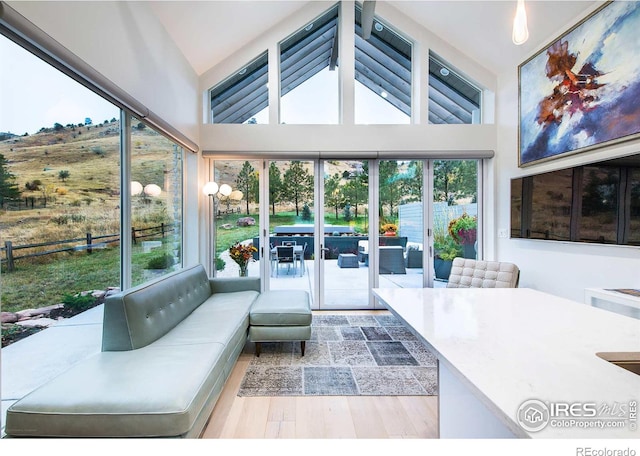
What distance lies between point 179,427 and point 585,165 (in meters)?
3.83

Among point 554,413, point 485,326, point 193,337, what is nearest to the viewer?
point 554,413

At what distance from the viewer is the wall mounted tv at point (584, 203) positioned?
7.62ft

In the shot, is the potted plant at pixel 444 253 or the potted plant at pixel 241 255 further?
the potted plant at pixel 444 253

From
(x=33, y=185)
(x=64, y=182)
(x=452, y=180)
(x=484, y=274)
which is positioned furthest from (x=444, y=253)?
(x=33, y=185)

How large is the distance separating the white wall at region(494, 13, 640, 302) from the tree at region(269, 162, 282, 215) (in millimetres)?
3191

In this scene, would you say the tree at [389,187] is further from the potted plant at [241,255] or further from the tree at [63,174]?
the tree at [63,174]

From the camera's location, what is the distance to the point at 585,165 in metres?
2.68

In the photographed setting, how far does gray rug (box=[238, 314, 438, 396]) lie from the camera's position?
2.22m

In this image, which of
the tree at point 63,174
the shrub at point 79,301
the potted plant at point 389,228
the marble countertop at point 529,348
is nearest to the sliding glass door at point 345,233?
the potted plant at point 389,228

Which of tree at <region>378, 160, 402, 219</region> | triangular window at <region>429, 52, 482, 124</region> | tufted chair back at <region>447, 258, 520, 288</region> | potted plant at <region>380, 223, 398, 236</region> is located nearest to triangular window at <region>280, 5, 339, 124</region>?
tree at <region>378, 160, 402, 219</region>

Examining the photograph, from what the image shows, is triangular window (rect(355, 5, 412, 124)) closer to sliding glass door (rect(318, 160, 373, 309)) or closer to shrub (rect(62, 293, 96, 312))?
sliding glass door (rect(318, 160, 373, 309))

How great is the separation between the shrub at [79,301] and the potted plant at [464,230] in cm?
428
